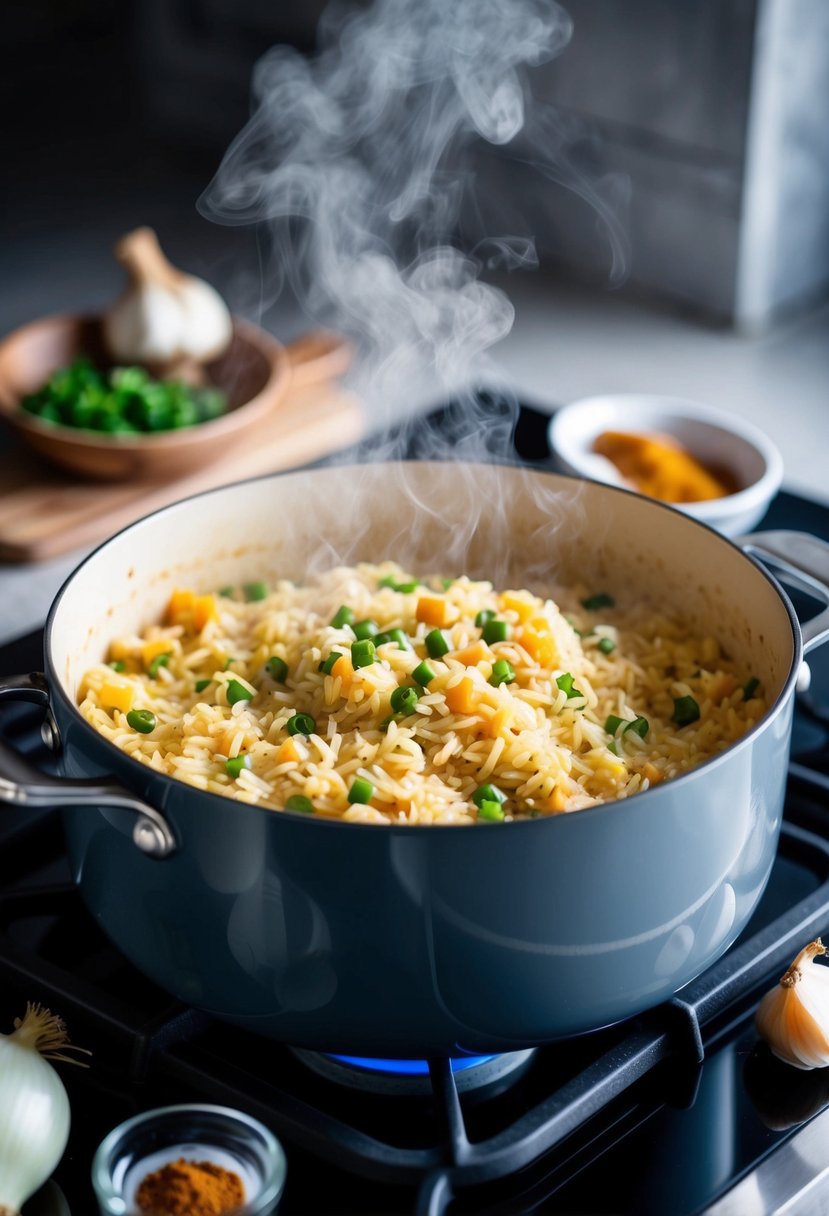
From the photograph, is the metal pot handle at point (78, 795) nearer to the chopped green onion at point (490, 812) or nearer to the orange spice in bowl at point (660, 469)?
the chopped green onion at point (490, 812)

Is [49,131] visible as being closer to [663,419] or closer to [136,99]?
[136,99]

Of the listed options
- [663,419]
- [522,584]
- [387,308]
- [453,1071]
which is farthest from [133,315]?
[453,1071]

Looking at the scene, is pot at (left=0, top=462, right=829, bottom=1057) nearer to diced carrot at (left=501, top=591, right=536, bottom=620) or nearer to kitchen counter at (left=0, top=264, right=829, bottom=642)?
diced carrot at (left=501, top=591, right=536, bottom=620)

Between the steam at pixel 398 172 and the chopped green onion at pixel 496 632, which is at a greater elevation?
the chopped green onion at pixel 496 632

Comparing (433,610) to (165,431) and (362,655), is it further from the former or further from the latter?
(165,431)

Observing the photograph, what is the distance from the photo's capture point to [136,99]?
4.13 m

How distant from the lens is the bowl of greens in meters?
2.11

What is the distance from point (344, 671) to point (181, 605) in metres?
0.29

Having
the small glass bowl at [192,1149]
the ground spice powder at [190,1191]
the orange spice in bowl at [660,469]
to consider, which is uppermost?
the ground spice powder at [190,1191]

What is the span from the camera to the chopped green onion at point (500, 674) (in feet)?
3.82

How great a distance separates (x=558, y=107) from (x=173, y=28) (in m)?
1.37

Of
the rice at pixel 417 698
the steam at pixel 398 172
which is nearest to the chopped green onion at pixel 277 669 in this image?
the rice at pixel 417 698

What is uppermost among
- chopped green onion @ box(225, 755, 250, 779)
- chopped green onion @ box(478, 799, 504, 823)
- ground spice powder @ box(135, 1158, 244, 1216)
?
chopped green onion @ box(478, 799, 504, 823)

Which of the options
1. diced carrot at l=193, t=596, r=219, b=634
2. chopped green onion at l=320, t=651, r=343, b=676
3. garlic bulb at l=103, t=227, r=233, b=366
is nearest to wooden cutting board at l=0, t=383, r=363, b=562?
garlic bulb at l=103, t=227, r=233, b=366
